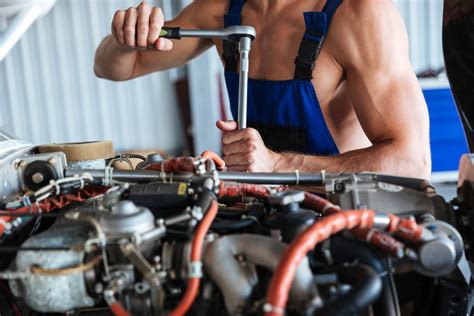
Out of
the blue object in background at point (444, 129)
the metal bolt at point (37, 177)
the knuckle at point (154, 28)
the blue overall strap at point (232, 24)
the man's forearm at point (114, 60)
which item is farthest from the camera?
the blue object in background at point (444, 129)

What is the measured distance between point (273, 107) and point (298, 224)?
2.91ft

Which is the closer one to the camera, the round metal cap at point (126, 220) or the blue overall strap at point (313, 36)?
the round metal cap at point (126, 220)

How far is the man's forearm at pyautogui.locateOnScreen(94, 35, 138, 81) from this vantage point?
1563 millimetres

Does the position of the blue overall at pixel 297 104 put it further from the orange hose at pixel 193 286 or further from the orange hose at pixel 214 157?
the orange hose at pixel 193 286

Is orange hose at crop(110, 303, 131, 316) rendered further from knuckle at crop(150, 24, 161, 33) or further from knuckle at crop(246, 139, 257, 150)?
knuckle at crop(150, 24, 161, 33)

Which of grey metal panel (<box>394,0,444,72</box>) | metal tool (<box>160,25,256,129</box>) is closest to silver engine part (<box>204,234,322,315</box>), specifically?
metal tool (<box>160,25,256,129</box>)

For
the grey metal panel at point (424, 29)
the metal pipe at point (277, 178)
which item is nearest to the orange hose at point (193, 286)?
the metal pipe at point (277, 178)

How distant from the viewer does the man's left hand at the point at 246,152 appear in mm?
1063

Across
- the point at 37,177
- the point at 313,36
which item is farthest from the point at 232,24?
the point at 37,177

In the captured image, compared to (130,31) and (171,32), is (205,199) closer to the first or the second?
(171,32)

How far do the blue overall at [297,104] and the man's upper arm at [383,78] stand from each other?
0.07 metres

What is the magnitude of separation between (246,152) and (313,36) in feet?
1.50

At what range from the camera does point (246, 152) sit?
3.50ft

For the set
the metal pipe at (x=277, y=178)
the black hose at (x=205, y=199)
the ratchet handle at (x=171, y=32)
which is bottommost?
the metal pipe at (x=277, y=178)
